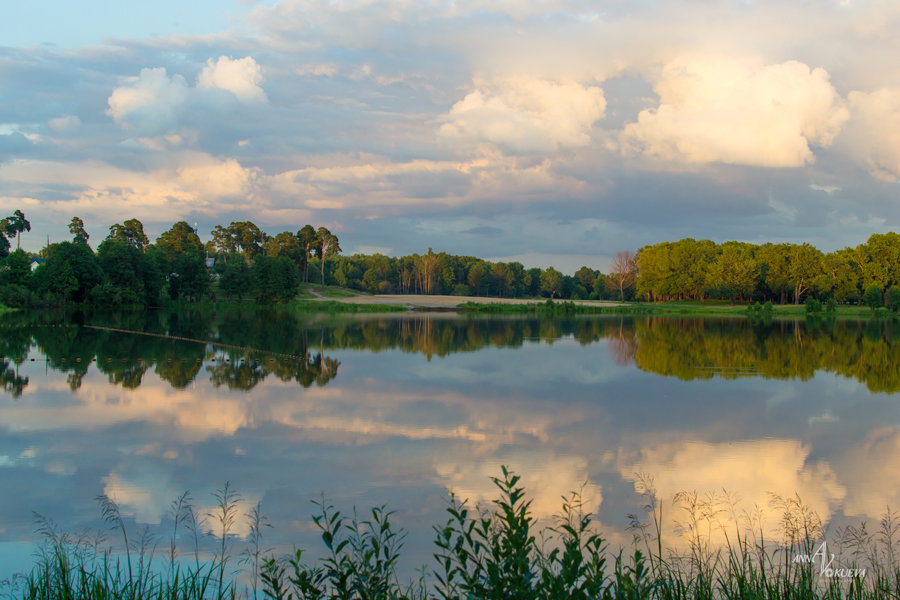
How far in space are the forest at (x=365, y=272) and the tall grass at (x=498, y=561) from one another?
60136 millimetres

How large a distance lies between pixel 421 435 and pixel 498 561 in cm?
750

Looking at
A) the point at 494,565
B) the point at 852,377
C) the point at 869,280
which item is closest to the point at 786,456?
the point at 494,565

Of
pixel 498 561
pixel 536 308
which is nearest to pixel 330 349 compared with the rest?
pixel 498 561

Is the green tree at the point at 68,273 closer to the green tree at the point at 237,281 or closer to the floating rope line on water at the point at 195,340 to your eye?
the green tree at the point at 237,281

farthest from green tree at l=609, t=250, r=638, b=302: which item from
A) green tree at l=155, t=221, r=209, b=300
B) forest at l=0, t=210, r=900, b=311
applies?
green tree at l=155, t=221, r=209, b=300

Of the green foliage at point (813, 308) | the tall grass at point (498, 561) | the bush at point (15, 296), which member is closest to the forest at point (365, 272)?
the bush at point (15, 296)

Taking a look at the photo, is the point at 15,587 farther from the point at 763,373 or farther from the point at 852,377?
the point at 852,377

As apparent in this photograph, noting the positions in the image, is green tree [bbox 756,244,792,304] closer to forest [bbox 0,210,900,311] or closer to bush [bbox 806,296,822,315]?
forest [bbox 0,210,900,311]

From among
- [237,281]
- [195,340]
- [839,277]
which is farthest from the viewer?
[839,277]

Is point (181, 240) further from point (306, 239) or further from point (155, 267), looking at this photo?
point (155, 267)

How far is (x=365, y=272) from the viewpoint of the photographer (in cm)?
12938

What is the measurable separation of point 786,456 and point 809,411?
14.9 feet

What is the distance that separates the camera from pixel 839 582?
475 centimetres

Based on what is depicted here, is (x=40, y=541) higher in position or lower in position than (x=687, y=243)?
lower
